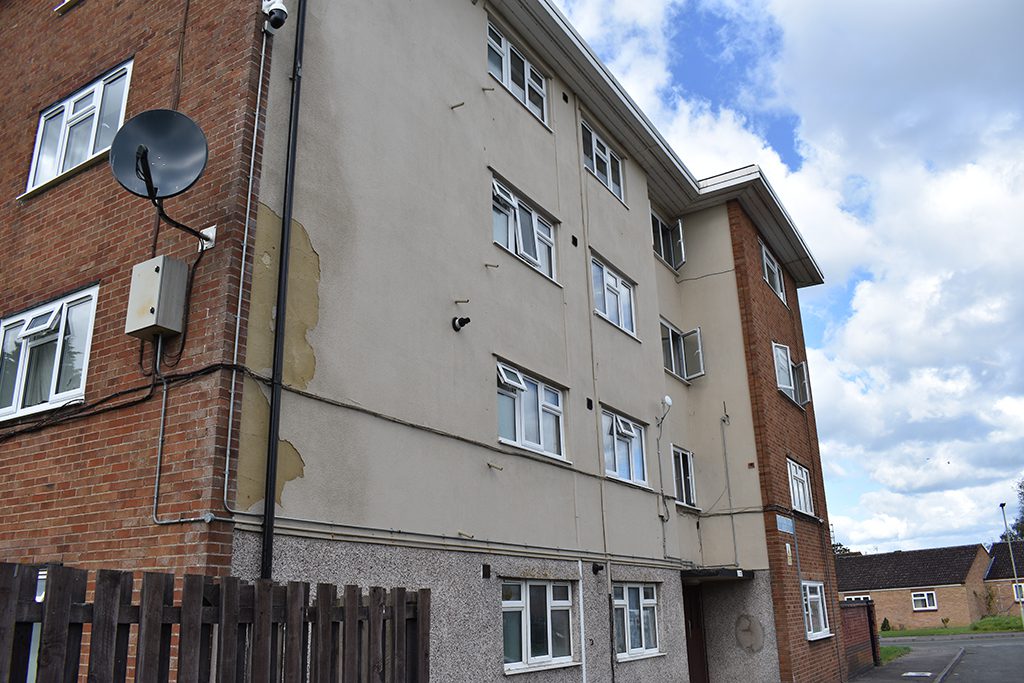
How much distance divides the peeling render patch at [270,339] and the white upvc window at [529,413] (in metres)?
3.24

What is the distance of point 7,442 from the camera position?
26.9 feet

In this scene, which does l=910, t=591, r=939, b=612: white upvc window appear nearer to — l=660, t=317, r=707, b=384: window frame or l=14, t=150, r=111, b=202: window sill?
l=660, t=317, r=707, b=384: window frame

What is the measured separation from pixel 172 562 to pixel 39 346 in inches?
133

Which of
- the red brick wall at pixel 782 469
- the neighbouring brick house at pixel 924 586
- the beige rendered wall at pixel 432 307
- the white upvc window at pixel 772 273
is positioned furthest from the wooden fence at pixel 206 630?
the neighbouring brick house at pixel 924 586

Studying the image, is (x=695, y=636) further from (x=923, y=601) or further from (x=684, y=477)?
(x=923, y=601)

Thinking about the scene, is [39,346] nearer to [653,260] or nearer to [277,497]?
[277,497]

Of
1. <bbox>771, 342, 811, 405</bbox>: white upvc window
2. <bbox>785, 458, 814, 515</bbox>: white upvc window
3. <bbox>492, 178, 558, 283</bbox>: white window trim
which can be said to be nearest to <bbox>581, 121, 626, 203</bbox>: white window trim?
<bbox>492, 178, 558, 283</bbox>: white window trim

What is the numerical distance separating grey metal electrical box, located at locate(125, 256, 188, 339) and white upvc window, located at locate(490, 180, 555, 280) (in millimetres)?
4735

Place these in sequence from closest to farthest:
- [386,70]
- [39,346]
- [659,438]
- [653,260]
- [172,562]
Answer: [172,562], [39,346], [386,70], [659,438], [653,260]

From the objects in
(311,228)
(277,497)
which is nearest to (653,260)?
(311,228)

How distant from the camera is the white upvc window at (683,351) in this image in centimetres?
1714

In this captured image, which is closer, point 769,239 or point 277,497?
point 277,497

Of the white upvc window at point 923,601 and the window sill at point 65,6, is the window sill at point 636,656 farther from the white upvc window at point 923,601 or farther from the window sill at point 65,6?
the white upvc window at point 923,601

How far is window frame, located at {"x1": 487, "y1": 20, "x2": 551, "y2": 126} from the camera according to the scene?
1212cm
